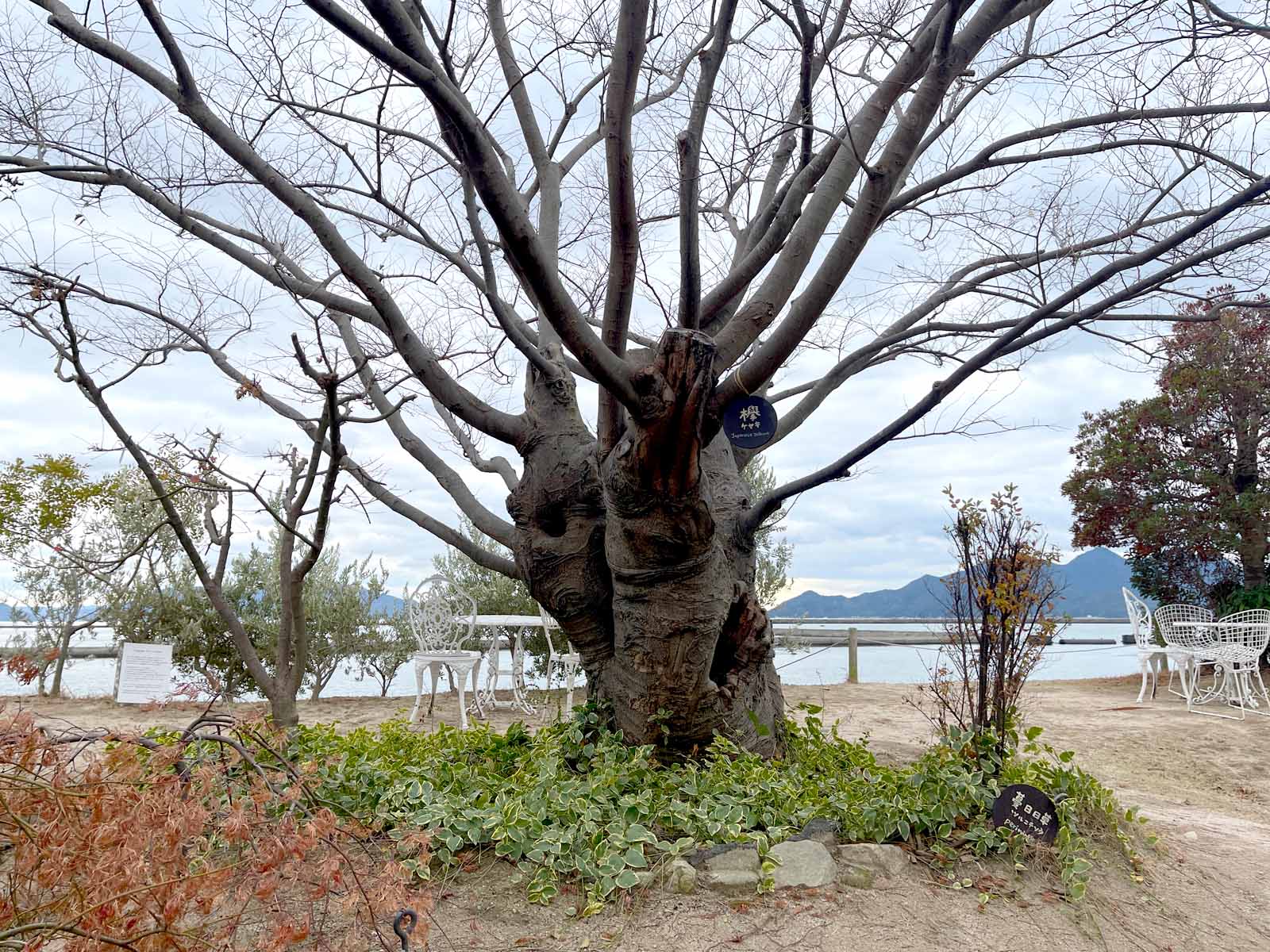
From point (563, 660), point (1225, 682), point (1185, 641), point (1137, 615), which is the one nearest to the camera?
point (563, 660)

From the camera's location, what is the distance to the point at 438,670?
692 centimetres

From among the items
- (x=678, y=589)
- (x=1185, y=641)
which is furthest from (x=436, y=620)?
(x=1185, y=641)

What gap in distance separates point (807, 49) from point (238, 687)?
893cm

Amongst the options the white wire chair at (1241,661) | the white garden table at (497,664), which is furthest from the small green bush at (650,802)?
the white wire chair at (1241,661)

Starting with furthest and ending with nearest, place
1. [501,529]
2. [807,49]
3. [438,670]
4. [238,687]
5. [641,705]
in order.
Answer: [238,687] → [438,670] → [501,529] → [641,705] → [807,49]

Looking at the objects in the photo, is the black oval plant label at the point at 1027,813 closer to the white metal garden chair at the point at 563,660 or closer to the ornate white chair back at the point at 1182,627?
the white metal garden chair at the point at 563,660

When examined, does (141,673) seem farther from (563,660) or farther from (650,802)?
(650,802)

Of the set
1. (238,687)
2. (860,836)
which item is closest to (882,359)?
(860,836)

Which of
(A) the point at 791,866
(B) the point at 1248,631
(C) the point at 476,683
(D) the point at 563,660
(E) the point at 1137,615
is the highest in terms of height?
(E) the point at 1137,615

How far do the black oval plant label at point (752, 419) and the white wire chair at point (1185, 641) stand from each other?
7.00 m

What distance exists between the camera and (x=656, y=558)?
353 centimetres

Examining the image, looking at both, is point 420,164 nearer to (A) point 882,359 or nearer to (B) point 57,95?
(B) point 57,95

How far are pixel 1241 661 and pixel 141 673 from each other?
1079 centimetres

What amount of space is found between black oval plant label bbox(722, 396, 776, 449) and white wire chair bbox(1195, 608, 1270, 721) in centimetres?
718
